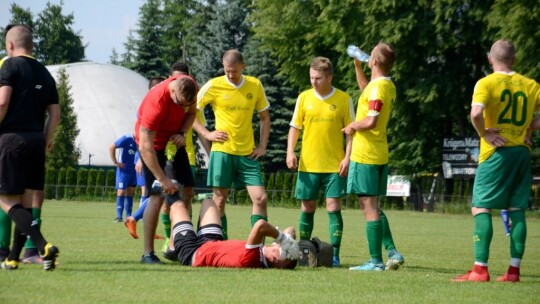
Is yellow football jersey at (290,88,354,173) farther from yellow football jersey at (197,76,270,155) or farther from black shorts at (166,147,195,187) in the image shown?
black shorts at (166,147,195,187)

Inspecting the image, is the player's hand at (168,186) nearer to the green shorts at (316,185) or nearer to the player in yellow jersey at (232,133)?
the player in yellow jersey at (232,133)

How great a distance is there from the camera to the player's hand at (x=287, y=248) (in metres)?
9.95

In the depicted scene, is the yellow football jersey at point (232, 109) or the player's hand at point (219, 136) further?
the yellow football jersey at point (232, 109)

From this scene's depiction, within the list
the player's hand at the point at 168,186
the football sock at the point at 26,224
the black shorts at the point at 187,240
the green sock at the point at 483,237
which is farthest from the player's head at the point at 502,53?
the football sock at the point at 26,224

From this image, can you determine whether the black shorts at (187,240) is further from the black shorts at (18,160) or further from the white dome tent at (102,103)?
the white dome tent at (102,103)

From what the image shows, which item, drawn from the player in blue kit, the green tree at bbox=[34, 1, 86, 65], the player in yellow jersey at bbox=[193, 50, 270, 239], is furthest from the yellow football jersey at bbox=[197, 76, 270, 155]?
the green tree at bbox=[34, 1, 86, 65]

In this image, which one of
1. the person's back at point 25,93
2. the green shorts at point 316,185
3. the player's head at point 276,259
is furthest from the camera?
the green shorts at point 316,185

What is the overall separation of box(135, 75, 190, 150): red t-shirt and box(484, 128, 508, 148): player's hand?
A: 3.25 metres

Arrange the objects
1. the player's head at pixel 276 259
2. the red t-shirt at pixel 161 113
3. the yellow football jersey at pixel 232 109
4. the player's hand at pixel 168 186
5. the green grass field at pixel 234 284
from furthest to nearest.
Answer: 1. the yellow football jersey at pixel 232 109
2. the player's hand at pixel 168 186
3. the red t-shirt at pixel 161 113
4. the player's head at pixel 276 259
5. the green grass field at pixel 234 284

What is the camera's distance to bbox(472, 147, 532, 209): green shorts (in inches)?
385

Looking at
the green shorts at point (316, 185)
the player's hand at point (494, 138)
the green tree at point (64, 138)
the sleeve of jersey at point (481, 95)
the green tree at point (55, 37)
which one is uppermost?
the green tree at point (55, 37)

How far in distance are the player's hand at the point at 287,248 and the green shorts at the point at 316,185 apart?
7.06 feet

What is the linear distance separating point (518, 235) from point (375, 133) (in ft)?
6.97

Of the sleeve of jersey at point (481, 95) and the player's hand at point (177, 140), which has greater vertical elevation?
the sleeve of jersey at point (481, 95)
